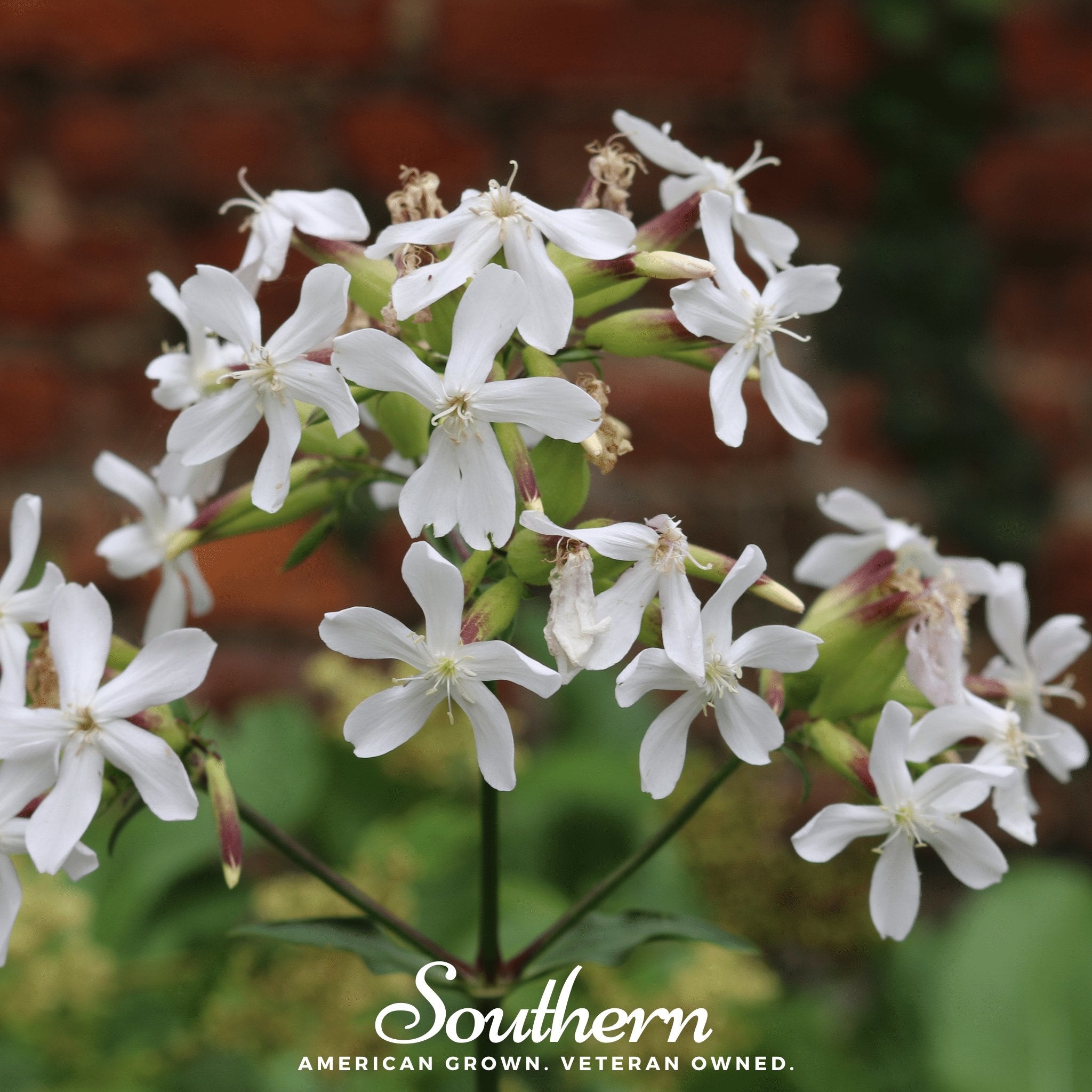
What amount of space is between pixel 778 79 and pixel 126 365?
66 cm

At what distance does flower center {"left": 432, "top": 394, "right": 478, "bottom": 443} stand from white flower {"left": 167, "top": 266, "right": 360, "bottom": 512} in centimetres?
3

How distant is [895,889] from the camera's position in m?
0.50

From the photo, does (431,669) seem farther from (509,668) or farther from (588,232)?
(588,232)

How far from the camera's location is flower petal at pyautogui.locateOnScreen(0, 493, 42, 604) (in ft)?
1.65

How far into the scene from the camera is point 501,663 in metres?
0.43

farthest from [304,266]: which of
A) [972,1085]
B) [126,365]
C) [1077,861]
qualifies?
[1077,861]

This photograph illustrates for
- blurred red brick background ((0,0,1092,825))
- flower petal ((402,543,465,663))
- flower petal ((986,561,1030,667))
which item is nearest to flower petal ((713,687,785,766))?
flower petal ((402,543,465,663))

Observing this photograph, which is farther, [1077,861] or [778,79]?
[1077,861]

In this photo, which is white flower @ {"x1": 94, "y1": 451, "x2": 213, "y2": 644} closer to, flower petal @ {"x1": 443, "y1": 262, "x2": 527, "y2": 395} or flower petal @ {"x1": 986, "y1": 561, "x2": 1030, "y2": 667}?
flower petal @ {"x1": 443, "y1": 262, "x2": 527, "y2": 395}

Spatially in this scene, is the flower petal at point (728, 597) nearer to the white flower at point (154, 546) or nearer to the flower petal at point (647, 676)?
the flower petal at point (647, 676)

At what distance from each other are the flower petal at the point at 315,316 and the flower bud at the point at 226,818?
169mm

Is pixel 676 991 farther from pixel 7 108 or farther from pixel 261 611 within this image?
pixel 7 108

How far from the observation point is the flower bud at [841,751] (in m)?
0.52

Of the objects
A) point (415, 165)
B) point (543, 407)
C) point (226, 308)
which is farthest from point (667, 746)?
point (415, 165)
